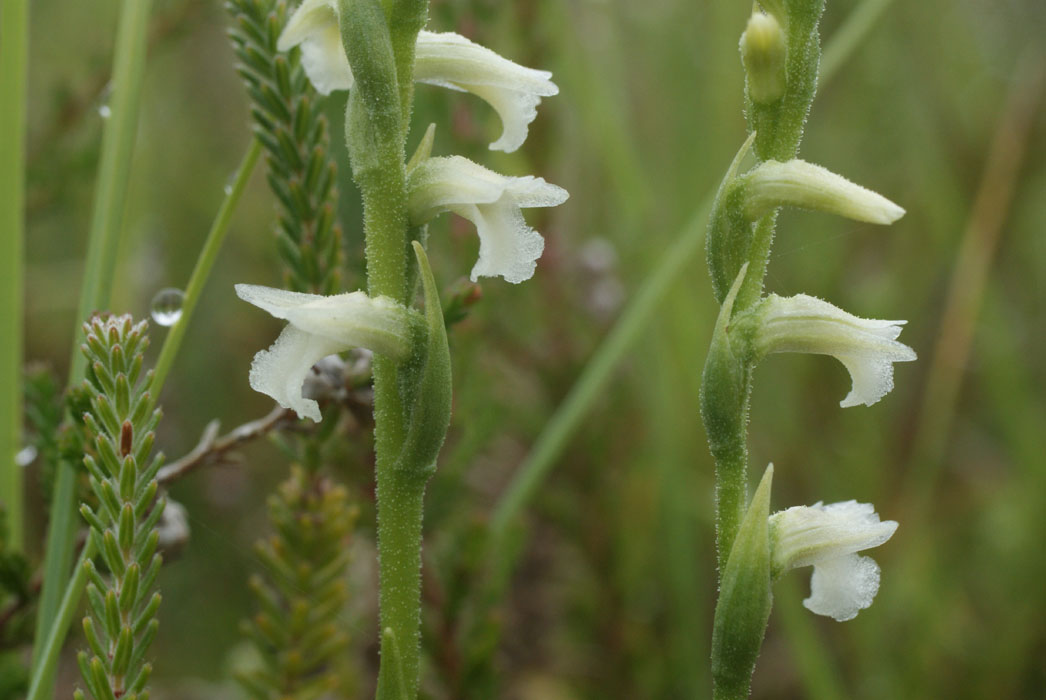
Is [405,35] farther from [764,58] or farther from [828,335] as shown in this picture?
[828,335]

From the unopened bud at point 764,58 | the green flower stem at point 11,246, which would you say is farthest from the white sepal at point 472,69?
the green flower stem at point 11,246

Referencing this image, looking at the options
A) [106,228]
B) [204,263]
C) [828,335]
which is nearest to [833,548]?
[828,335]

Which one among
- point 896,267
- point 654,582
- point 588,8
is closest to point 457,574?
point 654,582

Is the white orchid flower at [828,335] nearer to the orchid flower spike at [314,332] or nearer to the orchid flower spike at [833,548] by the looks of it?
the orchid flower spike at [833,548]

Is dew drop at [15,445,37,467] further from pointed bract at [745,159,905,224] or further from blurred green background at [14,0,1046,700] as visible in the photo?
pointed bract at [745,159,905,224]

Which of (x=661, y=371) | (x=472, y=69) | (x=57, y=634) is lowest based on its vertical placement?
(x=57, y=634)

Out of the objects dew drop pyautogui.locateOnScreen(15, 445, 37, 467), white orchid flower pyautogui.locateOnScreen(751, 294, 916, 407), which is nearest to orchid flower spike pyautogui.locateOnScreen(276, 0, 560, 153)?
→ white orchid flower pyautogui.locateOnScreen(751, 294, 916, 407)
